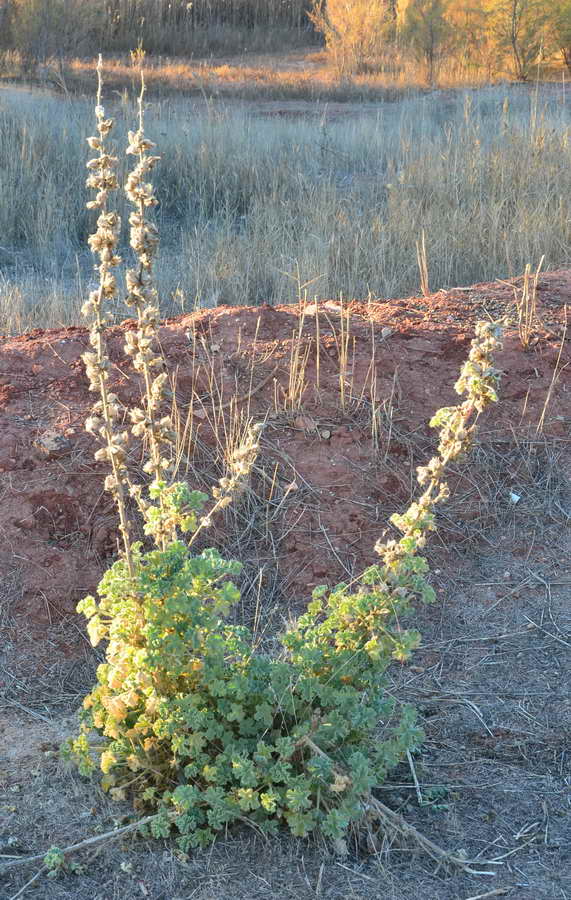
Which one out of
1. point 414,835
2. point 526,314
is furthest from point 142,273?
point 526,314

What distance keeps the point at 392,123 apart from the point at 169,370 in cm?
1016

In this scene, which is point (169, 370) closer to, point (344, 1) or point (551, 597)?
point (551, 597)

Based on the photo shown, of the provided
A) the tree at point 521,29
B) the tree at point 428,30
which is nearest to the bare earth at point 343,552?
the tree at point 521,29

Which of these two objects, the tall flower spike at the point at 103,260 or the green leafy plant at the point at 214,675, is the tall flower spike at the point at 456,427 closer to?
the green leafy plant at the point at 214,675

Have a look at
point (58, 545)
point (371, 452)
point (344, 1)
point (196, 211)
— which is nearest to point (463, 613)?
point (371, 452)

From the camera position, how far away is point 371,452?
3922 mm

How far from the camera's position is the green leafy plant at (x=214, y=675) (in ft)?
7.04

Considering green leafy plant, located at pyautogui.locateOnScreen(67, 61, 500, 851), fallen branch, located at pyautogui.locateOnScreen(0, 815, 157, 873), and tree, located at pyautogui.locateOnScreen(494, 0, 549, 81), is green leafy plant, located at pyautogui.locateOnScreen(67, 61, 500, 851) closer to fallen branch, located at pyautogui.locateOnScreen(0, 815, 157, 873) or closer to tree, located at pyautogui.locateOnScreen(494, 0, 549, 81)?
fallen branch, located at pyautogui.locateOnScreen(0, 815, 157, 873)

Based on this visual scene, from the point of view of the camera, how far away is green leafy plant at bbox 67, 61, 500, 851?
215cm

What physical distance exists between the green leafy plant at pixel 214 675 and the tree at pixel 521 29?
16.7 meters

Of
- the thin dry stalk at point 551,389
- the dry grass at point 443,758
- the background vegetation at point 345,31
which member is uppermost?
the background vegetation at point 345,31

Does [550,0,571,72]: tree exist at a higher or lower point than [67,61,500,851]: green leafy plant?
higher

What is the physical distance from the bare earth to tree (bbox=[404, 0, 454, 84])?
49.5 feet

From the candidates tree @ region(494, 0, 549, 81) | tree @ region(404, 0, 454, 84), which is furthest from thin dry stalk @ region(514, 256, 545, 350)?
tree @ region(404, 0, 454, 84)
